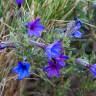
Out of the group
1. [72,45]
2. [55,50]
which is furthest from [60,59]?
[72,45]

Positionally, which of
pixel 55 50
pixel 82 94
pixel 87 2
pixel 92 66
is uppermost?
pixel 87 2

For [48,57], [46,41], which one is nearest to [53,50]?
[48,57]

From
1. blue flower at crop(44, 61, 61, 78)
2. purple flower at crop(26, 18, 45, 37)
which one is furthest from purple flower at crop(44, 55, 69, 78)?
purple flower at crop(26, 18, 45, 37)

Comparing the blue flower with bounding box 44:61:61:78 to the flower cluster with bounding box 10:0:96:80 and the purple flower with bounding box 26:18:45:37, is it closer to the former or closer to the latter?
the flower cluster with bounding box 10:0:96:80

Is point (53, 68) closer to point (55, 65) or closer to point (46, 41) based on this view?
point (55, 65)

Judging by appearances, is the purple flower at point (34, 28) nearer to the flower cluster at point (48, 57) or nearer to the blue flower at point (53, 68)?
the flower cluster at point (48, 57)

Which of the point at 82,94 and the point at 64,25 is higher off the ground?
the point at 64,25

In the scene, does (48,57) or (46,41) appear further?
(46,41)

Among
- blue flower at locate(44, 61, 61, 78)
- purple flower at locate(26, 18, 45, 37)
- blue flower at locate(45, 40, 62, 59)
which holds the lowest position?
blue flower at locate(44, 61, 61, 78)

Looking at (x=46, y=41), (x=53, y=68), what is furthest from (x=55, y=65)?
(x=46, y=41)

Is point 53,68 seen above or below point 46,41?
below

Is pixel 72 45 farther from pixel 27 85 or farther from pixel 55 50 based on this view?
pixel 55 50
